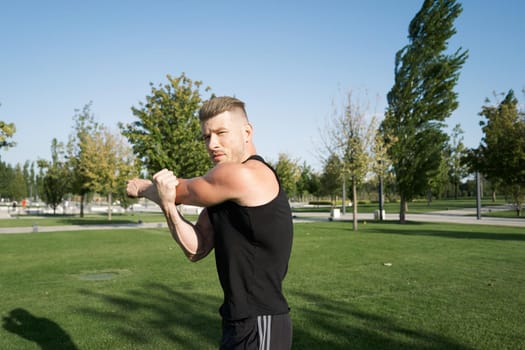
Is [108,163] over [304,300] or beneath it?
over

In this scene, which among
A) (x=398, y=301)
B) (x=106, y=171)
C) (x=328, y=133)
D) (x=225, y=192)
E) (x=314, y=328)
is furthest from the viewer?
(x=106, y=171)

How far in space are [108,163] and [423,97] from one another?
81.8 ft

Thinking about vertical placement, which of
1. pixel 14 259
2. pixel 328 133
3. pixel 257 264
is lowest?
pixel 14 259

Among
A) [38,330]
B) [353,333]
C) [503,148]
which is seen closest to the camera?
[353,333]

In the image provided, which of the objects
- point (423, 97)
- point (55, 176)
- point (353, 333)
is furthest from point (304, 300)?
point (55, 176)

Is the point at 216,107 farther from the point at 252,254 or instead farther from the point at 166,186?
the point at 252,254

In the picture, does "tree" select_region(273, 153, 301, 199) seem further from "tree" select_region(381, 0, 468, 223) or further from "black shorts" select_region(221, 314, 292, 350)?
"black shorts" select_region(221, 314, 292, 350)

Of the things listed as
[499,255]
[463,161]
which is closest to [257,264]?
[499,255]

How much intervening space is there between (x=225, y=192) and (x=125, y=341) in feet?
14.3

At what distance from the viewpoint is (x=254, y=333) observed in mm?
1985

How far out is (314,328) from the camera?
5805mm

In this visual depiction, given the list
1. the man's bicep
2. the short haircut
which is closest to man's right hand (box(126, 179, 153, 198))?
the man's bicep

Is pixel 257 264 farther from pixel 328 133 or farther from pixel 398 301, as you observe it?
pixel 328 133

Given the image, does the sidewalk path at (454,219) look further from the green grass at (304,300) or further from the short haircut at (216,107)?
the short haircut at (216,107)
